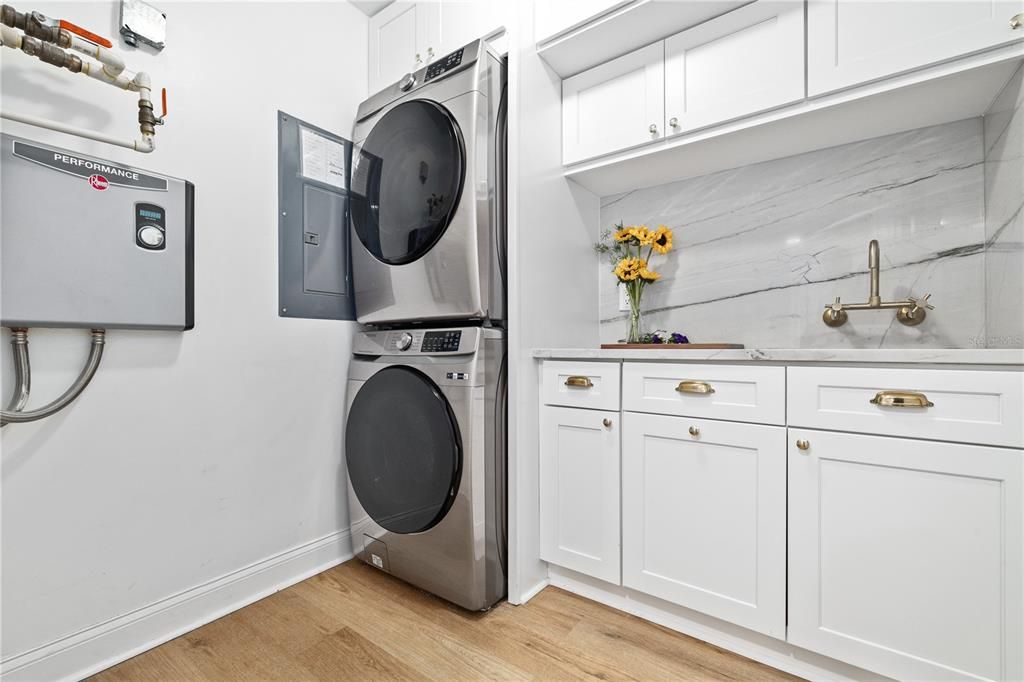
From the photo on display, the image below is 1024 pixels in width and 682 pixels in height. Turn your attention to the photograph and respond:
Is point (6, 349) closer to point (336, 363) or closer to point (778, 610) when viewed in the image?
point (336, 363)

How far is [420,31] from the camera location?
1.93m

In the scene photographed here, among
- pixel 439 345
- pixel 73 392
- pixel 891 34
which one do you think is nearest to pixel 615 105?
pixel 891 34

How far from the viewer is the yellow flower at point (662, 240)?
1913mm

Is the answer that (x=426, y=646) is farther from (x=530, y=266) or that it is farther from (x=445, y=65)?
(x=445, y=65)

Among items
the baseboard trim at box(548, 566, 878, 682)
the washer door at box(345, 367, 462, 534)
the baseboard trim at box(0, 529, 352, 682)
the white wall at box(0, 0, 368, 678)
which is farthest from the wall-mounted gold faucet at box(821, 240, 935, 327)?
the baseboard trim at box(0, 529, 352, 682)

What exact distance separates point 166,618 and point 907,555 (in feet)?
6.66

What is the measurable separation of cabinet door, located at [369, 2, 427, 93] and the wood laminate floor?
2.07 meters

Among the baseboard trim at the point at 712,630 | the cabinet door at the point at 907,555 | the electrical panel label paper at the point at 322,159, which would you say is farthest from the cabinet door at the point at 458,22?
the baseboard trim at the point at 712,630

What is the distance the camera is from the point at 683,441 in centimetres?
141

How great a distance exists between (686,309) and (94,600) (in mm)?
2165

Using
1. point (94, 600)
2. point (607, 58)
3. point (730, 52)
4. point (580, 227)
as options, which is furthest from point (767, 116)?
point (94, 600)

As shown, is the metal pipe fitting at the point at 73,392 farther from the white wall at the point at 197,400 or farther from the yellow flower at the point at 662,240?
the yellow flower at the point at 662,240

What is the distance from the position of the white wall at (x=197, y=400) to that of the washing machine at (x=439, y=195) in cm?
34

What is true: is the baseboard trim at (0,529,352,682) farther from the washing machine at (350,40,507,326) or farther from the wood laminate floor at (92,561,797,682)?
the washing machine at (350,40,507,326)
